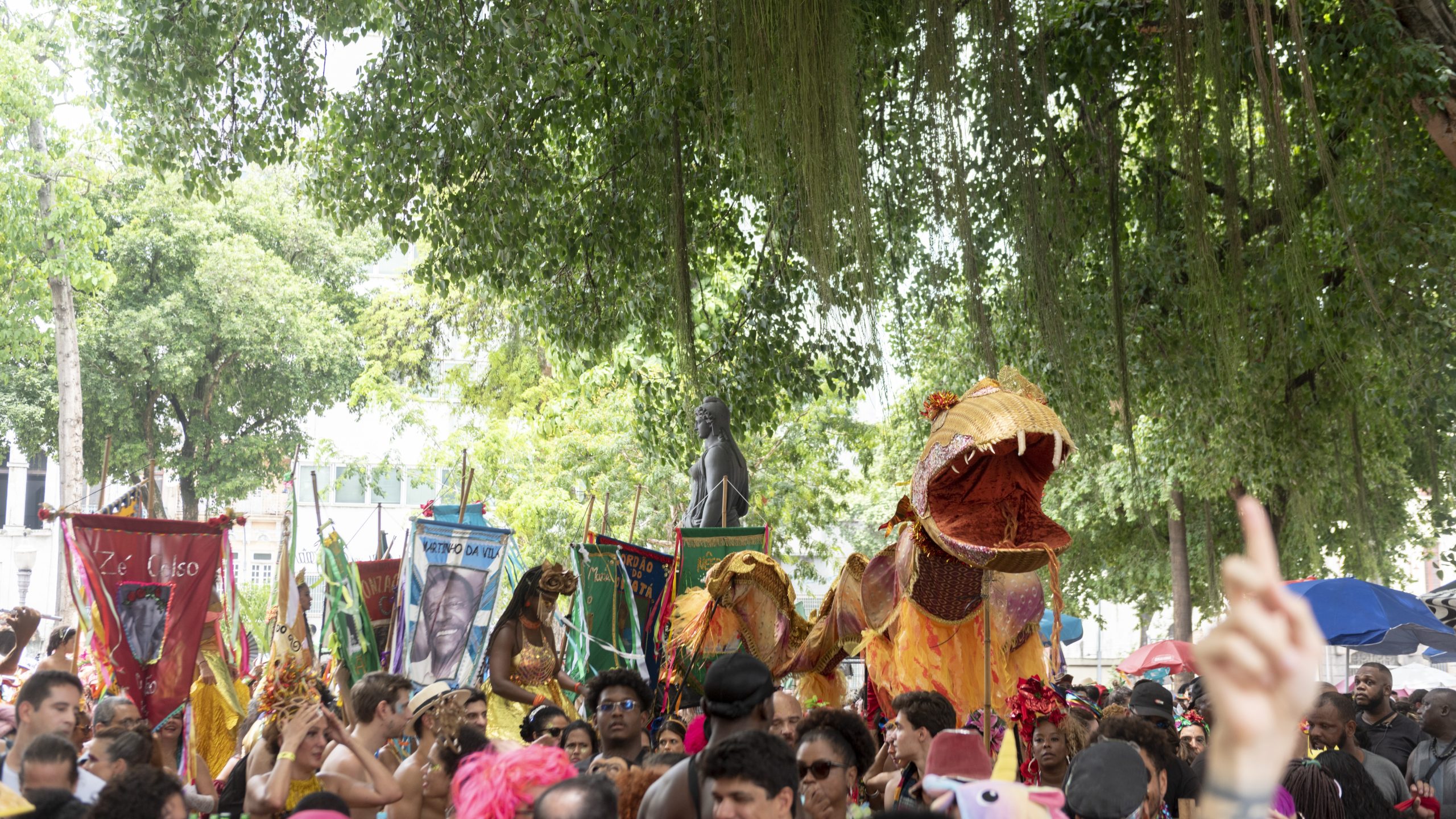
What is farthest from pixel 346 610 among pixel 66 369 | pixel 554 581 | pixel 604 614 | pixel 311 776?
pixel 66 369

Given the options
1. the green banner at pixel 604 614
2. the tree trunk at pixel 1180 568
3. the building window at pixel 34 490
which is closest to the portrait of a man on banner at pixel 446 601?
the green banner at pixel 604 614

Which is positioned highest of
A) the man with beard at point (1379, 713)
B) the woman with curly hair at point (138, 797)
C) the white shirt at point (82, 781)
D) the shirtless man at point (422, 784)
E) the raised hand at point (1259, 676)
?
the raised hand at point (1259, 676)

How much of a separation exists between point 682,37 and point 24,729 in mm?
4962

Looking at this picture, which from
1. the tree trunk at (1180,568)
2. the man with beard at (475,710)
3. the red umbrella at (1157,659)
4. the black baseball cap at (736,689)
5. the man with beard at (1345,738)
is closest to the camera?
the black baseball cap at (736,689)

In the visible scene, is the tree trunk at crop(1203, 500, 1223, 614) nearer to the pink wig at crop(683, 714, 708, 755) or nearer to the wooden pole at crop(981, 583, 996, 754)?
the wooden pole at crop(981, 583, 996, 754)

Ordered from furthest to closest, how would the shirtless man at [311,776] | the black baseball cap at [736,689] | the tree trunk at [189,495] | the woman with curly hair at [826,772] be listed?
the tree trunk at [189,495] < the shirtless man at [311,776] < the woman with curly hair at [826,772] < the black baseball cap at [736,689]

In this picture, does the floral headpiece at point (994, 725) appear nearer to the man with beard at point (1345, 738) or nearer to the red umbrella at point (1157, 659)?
the man with beard at point (1345, 738)

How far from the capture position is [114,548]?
243 inches

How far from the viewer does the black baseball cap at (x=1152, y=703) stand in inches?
241

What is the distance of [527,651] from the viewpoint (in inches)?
263

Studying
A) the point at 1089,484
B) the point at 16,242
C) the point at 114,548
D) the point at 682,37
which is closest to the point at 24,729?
the point at 114,548

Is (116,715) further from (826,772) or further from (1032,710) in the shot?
(1032,710)

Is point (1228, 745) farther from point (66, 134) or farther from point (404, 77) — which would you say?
point (66, 134)

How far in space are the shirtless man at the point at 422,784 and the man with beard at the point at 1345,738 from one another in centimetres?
381
